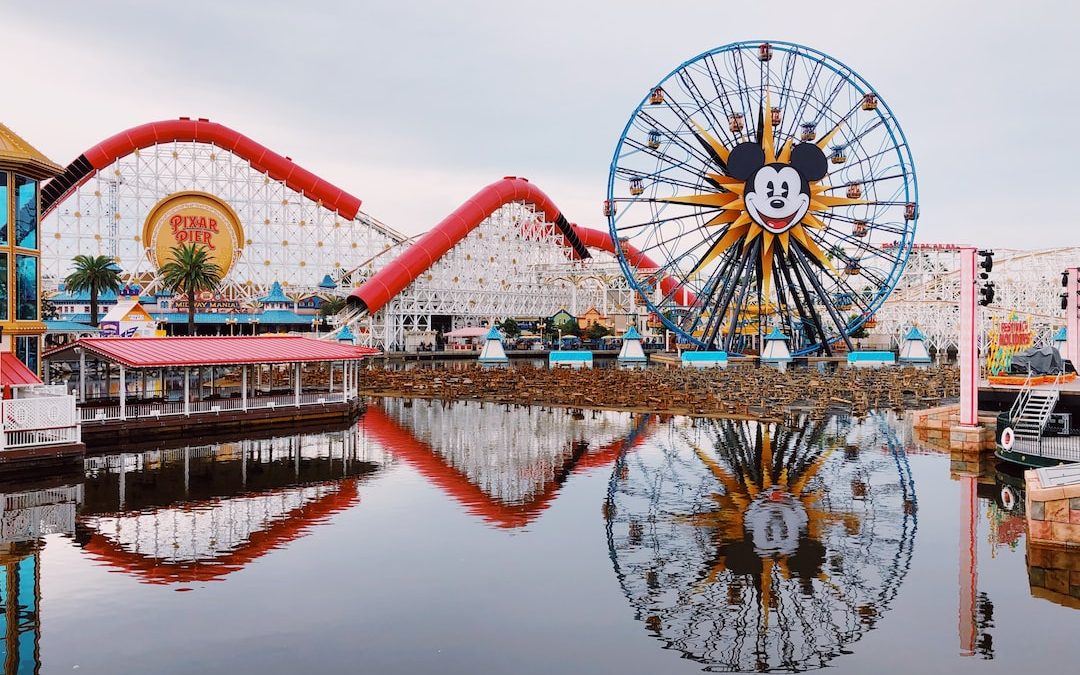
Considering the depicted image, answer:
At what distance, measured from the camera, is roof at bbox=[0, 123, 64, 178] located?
22203 mm

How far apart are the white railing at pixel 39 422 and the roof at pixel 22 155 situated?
5.88 m

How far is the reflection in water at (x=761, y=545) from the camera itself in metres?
11.2

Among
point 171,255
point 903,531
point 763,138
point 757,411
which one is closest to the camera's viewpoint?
point 903,531

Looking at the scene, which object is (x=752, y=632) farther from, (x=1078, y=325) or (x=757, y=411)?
(x=757, y=411)

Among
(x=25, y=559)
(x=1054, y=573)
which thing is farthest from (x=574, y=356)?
(x=25, y=559)

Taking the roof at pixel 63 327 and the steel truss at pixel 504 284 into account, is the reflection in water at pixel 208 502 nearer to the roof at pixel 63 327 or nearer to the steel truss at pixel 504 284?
the roof at pixel 63 327

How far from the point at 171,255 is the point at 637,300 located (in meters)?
45.3

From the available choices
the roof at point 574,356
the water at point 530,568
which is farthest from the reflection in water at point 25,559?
the roof at point 574,356

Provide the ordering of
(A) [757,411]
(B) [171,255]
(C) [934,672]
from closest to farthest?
(C) [934,672] < (A) [757,411] < (B) [171,255]

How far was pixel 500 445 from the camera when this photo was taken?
26.7 metres

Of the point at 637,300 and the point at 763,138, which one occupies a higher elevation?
the point at 763,138

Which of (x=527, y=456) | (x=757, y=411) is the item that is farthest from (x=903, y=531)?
(x=757, y=411)

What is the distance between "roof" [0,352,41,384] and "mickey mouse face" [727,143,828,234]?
3687 centimetres

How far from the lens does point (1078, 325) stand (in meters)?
26.5
